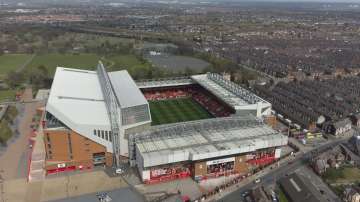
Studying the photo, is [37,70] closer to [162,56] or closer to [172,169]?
[162,56]

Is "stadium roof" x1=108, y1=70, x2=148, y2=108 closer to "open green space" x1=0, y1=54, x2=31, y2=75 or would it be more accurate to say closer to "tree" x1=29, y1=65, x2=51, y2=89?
"tree" x1=29, y1=65, x2=51, y2=89

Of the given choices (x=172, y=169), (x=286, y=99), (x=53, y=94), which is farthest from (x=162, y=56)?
(x=172, y=169)

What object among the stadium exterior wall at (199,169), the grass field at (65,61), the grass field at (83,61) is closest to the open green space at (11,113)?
the grass field at (83,61)

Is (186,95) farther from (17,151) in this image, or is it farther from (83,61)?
(83,61)

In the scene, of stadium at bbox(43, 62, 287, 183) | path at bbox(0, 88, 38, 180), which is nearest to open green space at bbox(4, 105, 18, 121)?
path at bbox(0, 88, 38, 180)

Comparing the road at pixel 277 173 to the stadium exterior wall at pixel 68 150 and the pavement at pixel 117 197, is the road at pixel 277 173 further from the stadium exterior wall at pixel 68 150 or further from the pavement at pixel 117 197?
the stadium exterior wall at pixel 68 150

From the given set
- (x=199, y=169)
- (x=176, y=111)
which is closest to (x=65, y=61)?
(x=176, y=111)
